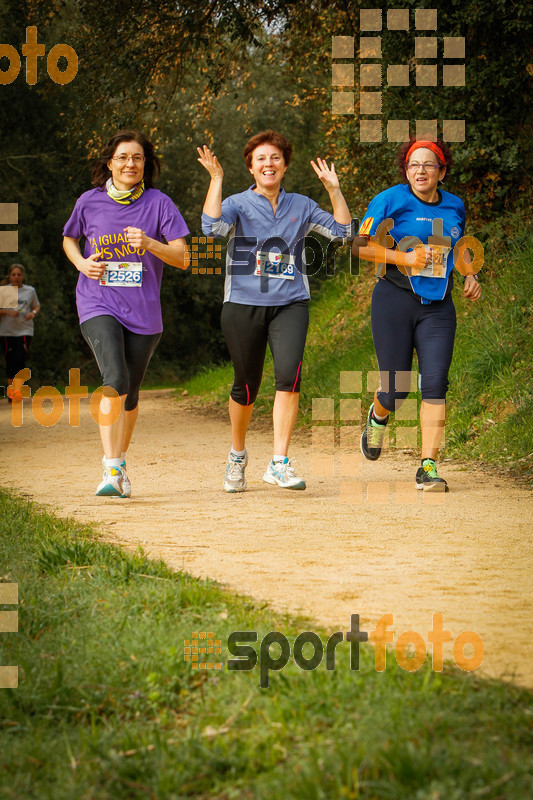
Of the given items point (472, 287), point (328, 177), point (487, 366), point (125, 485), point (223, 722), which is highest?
point (328, 177)

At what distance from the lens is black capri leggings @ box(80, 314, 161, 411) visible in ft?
20.4

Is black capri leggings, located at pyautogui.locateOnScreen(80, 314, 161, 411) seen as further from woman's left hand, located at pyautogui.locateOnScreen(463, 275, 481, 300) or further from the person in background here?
the person in background

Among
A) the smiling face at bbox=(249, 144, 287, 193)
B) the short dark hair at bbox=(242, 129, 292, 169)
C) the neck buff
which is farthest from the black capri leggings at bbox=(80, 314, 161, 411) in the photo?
the short dark hair at bbox=(242, 129, 292, 169)

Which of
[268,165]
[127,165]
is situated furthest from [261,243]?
[127,165]

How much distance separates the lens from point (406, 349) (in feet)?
21.6

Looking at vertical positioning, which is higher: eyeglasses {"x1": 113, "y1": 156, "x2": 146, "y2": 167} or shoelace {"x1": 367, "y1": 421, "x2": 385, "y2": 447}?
eyeglasses {"x1": 113, "y1": 156, "x2": 146, "y2": 167}

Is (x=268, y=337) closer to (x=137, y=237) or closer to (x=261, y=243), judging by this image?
(x=261, y=243)

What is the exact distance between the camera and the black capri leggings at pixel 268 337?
646 cm

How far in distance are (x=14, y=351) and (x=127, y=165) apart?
29.4ft

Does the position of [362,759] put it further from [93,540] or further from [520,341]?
[520,341]

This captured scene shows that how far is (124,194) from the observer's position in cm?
633

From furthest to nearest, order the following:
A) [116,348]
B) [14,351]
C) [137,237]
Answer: [14,351] → [116,348] → [137,237]

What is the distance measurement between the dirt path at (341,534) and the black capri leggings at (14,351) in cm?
584

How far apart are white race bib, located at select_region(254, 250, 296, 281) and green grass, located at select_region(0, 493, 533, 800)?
132 inches
